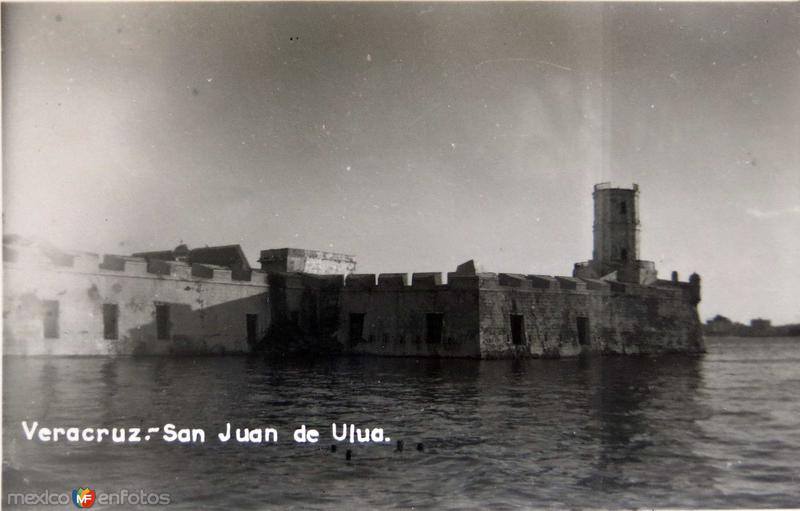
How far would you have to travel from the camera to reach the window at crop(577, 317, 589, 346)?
920 inches

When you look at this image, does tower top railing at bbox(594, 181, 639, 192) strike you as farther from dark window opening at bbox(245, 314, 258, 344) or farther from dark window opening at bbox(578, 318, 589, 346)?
dark window opening at bbox(245, 314, 258, 344)

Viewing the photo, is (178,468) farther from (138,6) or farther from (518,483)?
(138,6)

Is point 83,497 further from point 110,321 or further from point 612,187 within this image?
point 612,187

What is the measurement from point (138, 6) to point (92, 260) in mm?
10144

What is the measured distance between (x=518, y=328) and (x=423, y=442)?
14620 millimetres

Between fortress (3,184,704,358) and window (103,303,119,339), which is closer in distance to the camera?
fortress (3,184,704,358)

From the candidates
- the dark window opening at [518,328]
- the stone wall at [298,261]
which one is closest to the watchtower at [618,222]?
the dark window opening at [518,328]

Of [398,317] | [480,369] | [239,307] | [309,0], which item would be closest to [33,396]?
[309,0]

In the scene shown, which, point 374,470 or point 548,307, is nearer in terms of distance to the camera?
point 374,470

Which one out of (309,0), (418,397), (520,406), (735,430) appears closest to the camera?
(309,0)

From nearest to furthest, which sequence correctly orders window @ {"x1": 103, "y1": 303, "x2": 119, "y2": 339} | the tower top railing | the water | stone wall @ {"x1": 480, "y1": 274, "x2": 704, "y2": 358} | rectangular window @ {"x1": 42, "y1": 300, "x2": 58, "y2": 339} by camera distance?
the water < rectangular window @ {"x1": 42, "y1": 300, "x2": 58, "y2": 339} < window @ {"x1": 103, "y1": 303, "x2": 119, "y2": 339} < stone wall @ {"x1": 480, "y1": 274, "x2": 704, "y2": 358} < the tower top railing

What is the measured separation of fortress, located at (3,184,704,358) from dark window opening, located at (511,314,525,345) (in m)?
0.04

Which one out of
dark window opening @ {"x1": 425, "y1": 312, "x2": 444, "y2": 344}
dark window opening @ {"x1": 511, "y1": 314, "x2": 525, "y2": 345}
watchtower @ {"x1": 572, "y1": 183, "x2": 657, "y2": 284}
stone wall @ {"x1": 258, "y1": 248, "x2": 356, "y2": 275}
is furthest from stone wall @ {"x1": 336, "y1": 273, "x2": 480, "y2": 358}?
watchtower @ {"x1": 572, "y1": 183, "x2": 657, "y2": 284}

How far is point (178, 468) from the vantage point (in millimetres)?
6379
